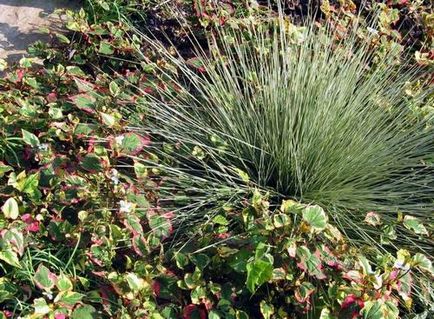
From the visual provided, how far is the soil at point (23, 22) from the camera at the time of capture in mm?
3330

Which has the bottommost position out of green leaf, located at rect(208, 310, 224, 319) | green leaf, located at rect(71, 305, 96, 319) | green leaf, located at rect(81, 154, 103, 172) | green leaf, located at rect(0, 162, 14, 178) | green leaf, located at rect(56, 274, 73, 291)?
green leaf, located at rect(71, 305, 96, 319)

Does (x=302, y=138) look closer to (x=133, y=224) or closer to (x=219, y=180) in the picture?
(x=219, y=180)

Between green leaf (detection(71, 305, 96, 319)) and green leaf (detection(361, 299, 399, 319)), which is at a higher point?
green leaf (detection(361, 299, 399, 319))

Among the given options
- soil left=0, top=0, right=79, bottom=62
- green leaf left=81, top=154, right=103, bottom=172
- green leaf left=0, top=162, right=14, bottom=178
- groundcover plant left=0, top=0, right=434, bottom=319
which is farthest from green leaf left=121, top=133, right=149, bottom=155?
soil left=0, top=0, right=79, bottom=62

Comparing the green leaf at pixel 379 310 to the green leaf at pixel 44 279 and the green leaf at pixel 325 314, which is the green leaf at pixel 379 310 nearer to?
the green leaf at pixel 325 314

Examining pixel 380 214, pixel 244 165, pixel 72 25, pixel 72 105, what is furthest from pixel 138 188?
pixel 72 25

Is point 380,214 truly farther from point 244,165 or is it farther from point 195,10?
point 195,10

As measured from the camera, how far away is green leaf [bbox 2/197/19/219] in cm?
219

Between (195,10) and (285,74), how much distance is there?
839 mm

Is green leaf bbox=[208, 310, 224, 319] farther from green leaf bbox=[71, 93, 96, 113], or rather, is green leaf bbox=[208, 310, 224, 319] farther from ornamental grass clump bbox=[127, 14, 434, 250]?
green leaf bbox=[71, 93, 96, 113]

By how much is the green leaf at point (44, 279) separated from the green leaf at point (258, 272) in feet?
2.08

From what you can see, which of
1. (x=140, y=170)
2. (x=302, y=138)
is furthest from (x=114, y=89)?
(x=302, y=138)

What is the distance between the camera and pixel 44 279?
200 centimetres

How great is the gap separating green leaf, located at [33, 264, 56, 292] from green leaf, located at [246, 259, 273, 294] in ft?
2.08
